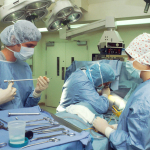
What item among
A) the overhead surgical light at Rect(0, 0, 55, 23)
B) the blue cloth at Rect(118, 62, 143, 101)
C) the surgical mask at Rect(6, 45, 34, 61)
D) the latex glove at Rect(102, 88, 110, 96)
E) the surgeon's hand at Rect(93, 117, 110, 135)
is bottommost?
the surgeon's hand at Rect(93, 117, 110, 135)

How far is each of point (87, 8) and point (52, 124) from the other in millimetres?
3160

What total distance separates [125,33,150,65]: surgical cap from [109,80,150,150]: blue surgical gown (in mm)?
161

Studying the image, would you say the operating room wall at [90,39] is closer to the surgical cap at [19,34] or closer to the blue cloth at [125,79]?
the blue cloth at [125,79]

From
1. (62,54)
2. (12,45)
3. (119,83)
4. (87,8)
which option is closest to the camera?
(12,45)

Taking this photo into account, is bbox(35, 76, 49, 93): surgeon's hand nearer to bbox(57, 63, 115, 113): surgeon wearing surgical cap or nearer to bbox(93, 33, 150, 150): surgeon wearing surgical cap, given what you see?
bbox(57, 63, 115, 113): surgeon wearing surgical cap

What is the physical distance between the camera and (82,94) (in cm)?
197

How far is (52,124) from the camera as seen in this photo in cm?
102

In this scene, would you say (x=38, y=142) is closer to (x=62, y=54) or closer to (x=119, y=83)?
(x=119, y=83)

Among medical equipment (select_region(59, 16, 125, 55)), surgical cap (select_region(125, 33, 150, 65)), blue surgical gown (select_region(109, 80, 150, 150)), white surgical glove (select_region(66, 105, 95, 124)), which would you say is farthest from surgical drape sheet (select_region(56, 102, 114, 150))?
medical equipment (select_region(59, 16, 125, 55))

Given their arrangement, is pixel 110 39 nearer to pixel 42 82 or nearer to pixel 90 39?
pixel 42 82

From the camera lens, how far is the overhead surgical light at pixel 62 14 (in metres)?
1.96

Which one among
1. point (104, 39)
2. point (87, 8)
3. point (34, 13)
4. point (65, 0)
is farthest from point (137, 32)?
point (34, 13)

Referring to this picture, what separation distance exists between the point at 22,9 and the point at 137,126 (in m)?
1.52

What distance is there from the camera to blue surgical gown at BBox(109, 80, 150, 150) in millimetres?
1070
